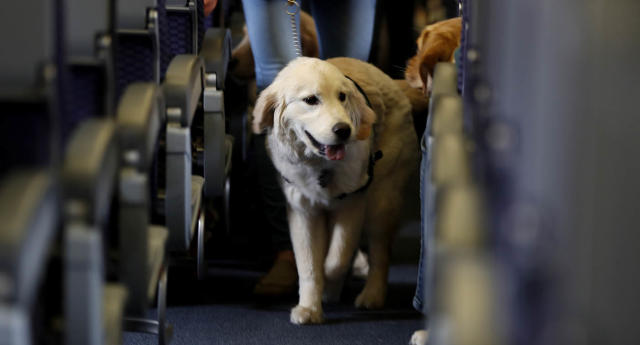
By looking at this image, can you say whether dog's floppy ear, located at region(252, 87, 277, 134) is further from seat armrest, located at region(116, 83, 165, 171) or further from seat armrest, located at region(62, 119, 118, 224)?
seat armrest, located at region(62, 119, 118, 224)

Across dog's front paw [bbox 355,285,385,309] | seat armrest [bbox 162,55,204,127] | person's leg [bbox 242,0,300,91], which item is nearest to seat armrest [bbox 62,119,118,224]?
Answer: seat armrest [bbox 162,55,204,127]

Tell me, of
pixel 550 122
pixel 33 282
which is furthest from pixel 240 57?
pixel 33 282

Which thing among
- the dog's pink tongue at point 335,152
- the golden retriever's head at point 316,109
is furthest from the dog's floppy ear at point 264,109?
the dog's pink tongue at point 335,152

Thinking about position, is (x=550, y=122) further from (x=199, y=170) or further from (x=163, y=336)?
(x=199, y=170)

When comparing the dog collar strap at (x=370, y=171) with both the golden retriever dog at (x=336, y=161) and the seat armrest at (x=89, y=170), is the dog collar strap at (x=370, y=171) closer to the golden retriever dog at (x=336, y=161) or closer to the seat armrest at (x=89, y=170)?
the golden retriever dog at (x=336, y=161)

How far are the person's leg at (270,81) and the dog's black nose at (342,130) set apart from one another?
412 millimetres

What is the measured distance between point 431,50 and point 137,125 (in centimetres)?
157

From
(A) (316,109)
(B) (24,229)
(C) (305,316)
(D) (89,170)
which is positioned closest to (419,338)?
(C) (305,316)

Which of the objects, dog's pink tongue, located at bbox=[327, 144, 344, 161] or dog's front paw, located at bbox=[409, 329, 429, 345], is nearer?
dog's front paw, located at bbox=[409, 329, 429, 345]

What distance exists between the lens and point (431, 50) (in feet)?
10.1

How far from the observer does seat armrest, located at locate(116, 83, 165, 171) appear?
1.71 meters

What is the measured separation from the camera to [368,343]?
2908 millimetres

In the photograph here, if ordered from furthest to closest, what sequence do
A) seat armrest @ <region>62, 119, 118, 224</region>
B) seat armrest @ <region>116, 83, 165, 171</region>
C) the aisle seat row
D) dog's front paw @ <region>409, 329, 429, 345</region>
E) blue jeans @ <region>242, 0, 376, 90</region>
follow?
blue jeans @ <region>242, 0, 376, 90</region> < dog's front paw @ <region>409, 329, 429, 345</region> < seat armrest @ <region>116, 83, 165, 171</region> < seat armrest @ <region>62, 119, 118, 224</region> < the aisle seat row

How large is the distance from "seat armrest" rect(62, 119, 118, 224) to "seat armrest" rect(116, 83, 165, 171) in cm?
15
